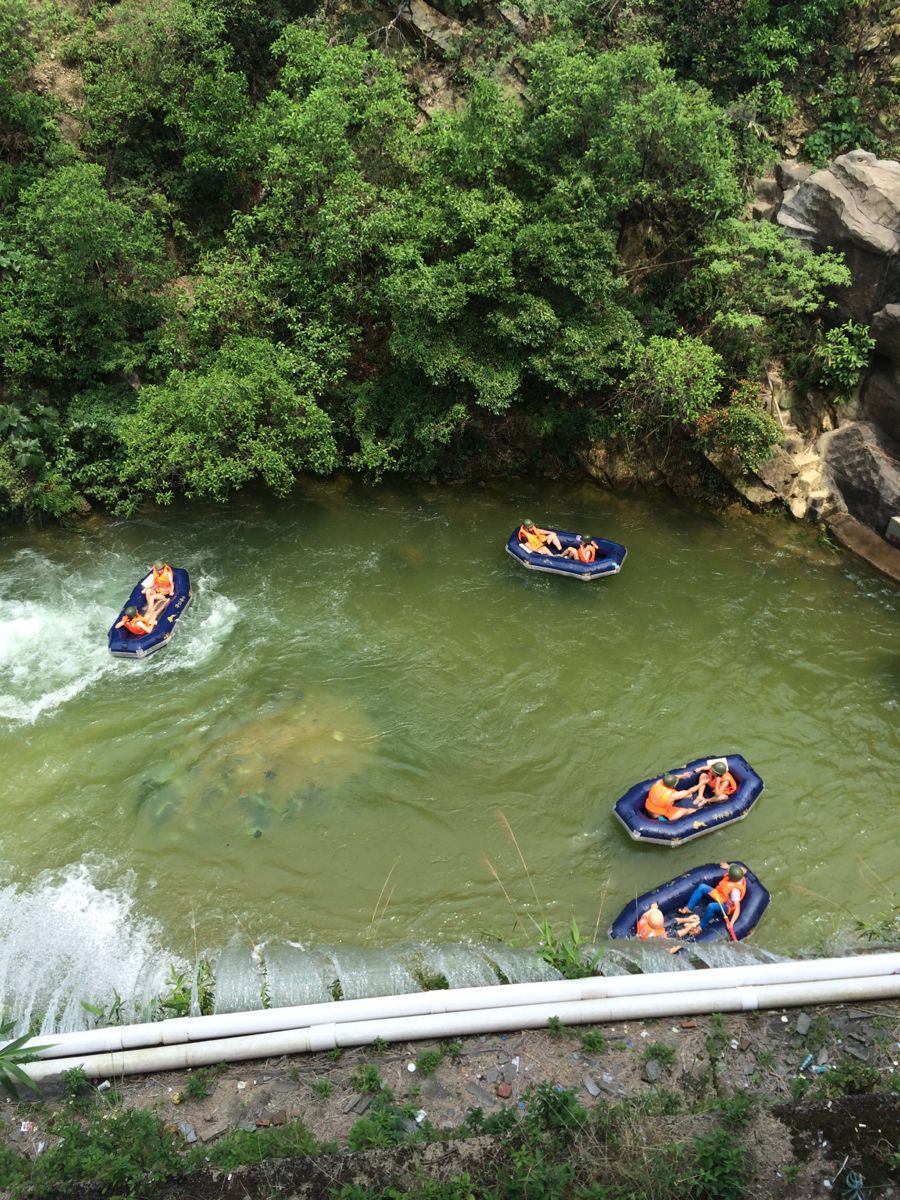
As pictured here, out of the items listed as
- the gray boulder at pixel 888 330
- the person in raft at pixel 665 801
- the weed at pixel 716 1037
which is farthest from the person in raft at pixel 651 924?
the gray boulder at pixel 888 330

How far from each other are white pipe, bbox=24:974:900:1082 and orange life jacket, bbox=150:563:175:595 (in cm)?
754

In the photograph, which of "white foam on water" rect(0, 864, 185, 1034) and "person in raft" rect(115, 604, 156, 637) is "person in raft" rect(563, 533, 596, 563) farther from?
"white foam on water" rect(0, 864, 185, 1034)

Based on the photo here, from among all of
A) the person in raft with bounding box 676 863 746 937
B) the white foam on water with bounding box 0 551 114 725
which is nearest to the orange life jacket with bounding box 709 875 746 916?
the person in raft with bounding box 676 863 746 937

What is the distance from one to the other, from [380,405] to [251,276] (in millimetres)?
3098

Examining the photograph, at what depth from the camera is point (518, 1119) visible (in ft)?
17.8

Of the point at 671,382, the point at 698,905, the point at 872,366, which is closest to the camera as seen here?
the point at 698,905

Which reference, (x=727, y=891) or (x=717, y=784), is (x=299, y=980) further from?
(x=717, y=784)

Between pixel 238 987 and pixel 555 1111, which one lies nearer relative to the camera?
pixel 555 1111

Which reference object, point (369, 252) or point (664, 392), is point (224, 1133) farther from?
point (369, 252)

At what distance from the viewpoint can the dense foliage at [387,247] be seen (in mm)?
12789

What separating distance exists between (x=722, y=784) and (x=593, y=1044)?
14.8 ft

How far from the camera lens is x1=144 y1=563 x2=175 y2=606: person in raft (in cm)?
1230

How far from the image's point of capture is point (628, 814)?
9406 millimetres

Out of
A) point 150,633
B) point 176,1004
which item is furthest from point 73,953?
point 150,633
